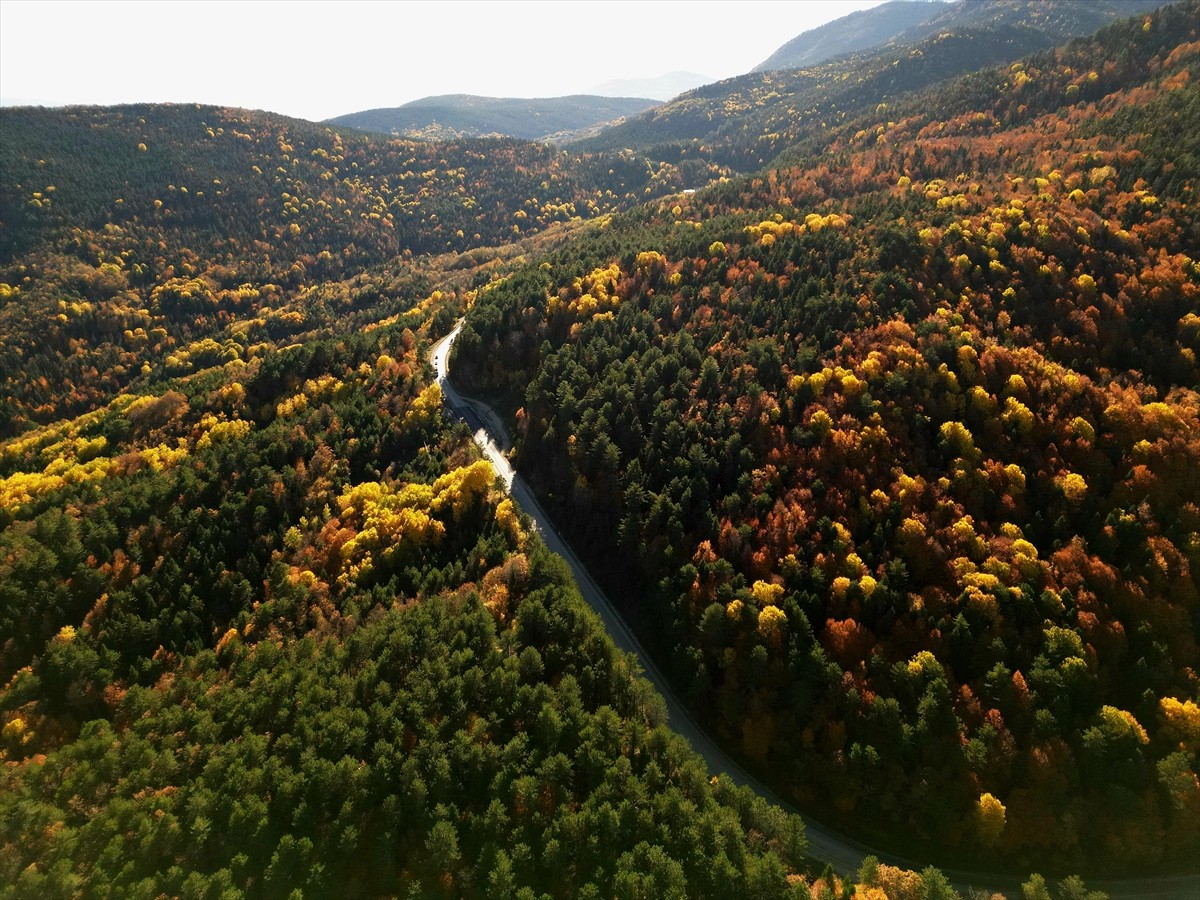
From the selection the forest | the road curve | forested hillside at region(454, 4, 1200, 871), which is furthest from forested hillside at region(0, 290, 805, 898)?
forested hillside at region(454, 4, 1200, 871)

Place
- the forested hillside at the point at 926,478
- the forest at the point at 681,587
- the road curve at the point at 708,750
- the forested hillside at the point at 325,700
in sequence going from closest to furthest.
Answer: the forested hillside at the point at 325,700, the forest at the point at 681,587, the road curve at the point at 708,750, the forested hillside at the point at 926,478

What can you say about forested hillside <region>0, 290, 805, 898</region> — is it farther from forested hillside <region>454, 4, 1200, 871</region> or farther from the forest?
forested hillside <region>454, 4, 1200, 871</region>

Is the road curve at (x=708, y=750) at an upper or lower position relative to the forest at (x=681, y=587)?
lower

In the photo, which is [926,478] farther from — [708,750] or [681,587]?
[708,750]

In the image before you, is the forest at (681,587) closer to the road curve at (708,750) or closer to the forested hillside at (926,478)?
the forested hillside at (926,478)

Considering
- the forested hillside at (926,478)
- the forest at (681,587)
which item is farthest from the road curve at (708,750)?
the forested hillside at (926,478)
